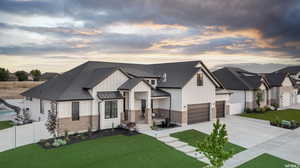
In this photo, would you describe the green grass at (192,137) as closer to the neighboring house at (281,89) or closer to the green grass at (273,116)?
the green grass at (273,116)

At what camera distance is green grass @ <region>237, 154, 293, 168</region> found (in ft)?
35.8

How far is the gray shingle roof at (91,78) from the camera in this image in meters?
17.2

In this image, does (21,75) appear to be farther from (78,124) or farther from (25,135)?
(78,124)

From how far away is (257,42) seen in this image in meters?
26.2

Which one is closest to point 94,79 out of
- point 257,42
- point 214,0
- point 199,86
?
point 199,86

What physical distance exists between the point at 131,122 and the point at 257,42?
20350 millimetres

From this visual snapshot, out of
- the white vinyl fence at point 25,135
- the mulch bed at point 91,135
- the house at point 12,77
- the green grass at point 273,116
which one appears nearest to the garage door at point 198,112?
the mulch bed at point 91,135

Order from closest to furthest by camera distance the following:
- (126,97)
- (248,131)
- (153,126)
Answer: (248,131) < (153,126) < (126,97)

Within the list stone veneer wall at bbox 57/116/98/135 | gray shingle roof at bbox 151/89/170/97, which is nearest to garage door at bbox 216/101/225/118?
gray shingle roof at bbox 151/89/170/97

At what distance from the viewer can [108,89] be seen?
1806cm

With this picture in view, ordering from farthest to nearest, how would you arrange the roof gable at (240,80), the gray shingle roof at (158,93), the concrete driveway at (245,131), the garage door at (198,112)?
the roof gable at (240,80)
the garage door at (198,112)
the gray shingle roof at (158,93)
the concrete driveway at (245,131)

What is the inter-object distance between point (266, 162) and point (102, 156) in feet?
31.6

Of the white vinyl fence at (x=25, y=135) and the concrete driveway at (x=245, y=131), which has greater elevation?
the white vinyl fence at (x=25, y=135)

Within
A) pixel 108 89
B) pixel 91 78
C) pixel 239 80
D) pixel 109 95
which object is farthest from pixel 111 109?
pixel 239 80
